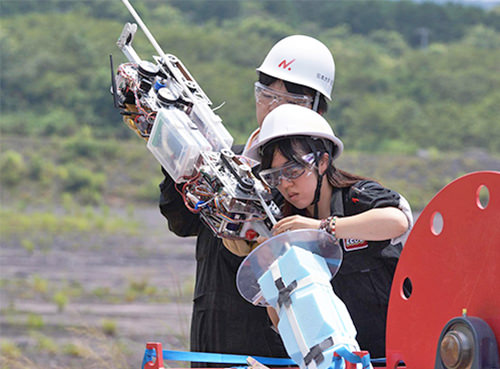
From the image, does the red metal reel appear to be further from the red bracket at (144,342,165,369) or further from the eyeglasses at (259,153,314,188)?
the red bracket at (144,342,165,369)

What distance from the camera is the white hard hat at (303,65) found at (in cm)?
329

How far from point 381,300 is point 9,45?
2197 inches

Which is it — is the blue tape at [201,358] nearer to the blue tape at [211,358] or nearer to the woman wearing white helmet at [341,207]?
the blue tape at [211,358]

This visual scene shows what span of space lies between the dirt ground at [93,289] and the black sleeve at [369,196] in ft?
24.0

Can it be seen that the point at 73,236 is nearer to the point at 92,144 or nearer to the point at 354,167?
the point at 92,144

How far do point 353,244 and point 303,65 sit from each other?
900mm

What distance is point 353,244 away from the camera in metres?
2.76

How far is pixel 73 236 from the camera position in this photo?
35.5 meters

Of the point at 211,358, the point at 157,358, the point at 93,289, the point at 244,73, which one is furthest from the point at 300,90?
the point at 244,73

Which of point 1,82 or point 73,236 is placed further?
point 1,82

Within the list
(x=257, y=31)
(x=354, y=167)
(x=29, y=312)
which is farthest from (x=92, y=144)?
(x=29, y=312)

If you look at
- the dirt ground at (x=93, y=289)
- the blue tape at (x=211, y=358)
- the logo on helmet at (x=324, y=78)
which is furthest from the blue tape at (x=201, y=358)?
the dirt ground at (x=93, y=289)


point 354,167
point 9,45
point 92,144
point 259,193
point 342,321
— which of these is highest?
point 9,45

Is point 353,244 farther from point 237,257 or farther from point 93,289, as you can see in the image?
point 93,289
